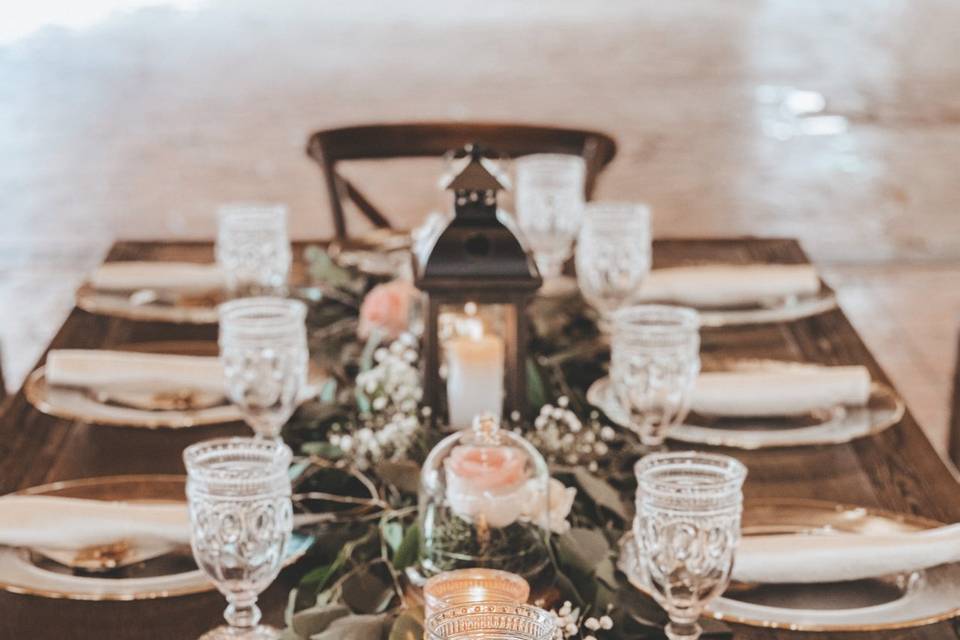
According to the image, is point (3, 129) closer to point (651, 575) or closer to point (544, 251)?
point (544, 251)

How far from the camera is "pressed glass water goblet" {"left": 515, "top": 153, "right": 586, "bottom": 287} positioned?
2322 millimetres

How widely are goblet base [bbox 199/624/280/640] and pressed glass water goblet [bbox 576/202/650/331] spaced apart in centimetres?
95

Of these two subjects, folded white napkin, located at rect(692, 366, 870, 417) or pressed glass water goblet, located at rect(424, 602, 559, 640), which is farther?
folded white napkin, located at rect(692, 366, 870, 417)

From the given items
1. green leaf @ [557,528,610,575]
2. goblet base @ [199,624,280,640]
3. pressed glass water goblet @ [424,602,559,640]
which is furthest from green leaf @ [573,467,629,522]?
pressed glass water goblet @ [424,602,559,640]

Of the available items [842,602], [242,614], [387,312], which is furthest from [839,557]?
[387,312]

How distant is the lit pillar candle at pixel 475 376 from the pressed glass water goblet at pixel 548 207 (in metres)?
0.74

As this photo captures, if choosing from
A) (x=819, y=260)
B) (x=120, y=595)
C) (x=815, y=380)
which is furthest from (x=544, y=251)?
(x=819, y=260)

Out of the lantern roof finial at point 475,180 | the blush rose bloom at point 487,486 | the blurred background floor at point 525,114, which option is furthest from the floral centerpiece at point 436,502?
the blurred background floor at point 525,114

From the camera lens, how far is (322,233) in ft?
16.9

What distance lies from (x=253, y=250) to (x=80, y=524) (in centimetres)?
82

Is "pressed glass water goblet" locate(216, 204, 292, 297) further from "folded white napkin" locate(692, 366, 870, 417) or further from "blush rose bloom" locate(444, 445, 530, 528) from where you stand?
"blush rose bloom" locate(444, 445, 530, 528)

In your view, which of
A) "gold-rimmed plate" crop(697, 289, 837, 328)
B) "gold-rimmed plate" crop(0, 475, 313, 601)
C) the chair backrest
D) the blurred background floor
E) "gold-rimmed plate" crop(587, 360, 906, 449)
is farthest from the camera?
the blurred background floor

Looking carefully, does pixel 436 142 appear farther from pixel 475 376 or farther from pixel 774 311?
pixel 475 376

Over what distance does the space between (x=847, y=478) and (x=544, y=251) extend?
893 mm
